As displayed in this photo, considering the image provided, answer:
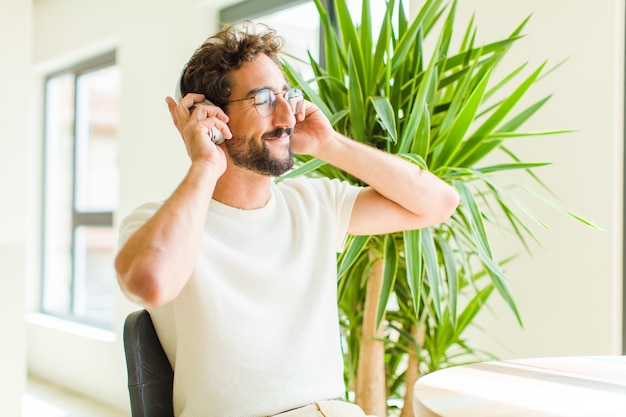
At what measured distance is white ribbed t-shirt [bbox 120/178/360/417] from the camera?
1.59m

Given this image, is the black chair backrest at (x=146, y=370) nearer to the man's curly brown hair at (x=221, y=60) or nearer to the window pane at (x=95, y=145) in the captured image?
the man's curly brown hair at (x=221, y=60)

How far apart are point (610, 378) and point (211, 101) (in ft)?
3.61

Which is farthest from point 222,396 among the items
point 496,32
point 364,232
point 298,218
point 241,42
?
point 496,32

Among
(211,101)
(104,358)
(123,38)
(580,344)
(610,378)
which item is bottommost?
(104,358)

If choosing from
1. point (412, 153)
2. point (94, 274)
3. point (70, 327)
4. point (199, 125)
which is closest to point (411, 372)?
point (412, 153)

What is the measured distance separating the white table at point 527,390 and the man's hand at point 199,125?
673 millimetres

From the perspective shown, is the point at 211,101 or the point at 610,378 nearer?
the point at 610,378

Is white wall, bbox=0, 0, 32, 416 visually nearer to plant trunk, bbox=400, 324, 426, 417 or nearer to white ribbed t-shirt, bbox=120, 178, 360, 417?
plant trunk, bbox=400, 324, 426, 417

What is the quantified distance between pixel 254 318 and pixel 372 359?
97 centimetres

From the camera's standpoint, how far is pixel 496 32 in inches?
113

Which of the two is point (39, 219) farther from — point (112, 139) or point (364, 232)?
point (364, 232)

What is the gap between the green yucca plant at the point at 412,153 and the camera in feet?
7.53

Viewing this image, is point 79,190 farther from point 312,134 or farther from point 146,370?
point 146,370

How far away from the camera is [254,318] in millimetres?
1646
